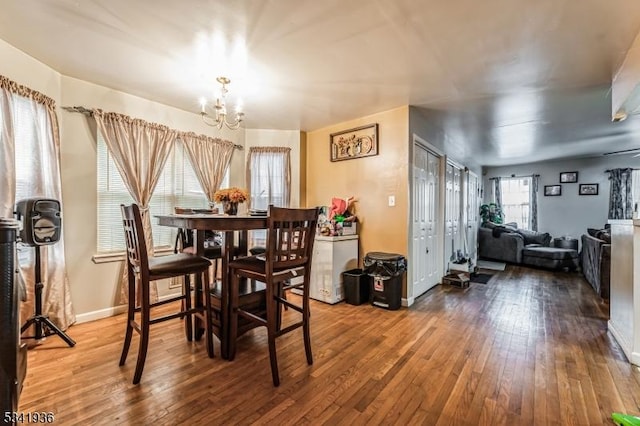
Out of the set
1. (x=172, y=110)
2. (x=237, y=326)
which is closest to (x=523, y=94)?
(x=237, y=326)

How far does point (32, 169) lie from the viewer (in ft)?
7.71

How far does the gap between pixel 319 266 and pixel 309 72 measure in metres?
2.19

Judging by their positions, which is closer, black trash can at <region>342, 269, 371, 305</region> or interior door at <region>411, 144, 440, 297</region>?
black trash can at <region>342, 269, 371, 305</region>

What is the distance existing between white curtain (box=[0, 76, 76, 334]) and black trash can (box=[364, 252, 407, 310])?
3062mm

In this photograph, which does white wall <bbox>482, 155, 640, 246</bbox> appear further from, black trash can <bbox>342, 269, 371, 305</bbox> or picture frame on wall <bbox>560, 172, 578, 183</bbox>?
black trash can <bbox>342, 269, 371, 305</bbox>

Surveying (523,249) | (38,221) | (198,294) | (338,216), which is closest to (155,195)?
(38,221)

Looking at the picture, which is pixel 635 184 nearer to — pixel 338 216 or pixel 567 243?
pixel 567 243

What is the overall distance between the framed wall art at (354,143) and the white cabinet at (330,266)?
3.77 feet

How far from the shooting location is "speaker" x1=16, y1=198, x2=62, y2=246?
6.85 feet

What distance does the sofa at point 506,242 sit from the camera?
5.98 metres

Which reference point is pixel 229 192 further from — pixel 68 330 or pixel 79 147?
pixel 68 330

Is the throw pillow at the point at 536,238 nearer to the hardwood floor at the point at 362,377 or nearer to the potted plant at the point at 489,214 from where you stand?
the potted plant at the point at 489,214

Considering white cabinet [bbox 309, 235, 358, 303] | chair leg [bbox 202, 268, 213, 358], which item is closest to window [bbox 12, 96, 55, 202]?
chair leg [bbox 202, 268, 213, 358]

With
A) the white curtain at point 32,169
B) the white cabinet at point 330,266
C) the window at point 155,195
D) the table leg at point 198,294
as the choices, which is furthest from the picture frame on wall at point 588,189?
the white curtain at point 32,169
